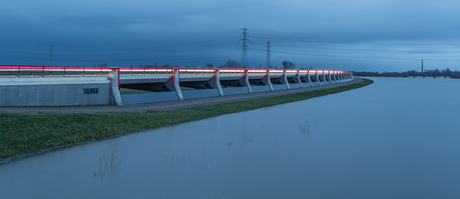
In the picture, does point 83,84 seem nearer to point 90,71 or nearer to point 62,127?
point 90,71

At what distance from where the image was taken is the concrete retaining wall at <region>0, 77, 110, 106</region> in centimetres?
2080

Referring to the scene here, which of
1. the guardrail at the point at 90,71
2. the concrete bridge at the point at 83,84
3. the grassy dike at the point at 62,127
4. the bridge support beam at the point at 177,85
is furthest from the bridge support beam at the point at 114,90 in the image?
the bridge support beam at the point at 177,85

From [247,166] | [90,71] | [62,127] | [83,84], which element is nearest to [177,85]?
[90,71]

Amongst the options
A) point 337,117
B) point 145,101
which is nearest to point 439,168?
point 337,117

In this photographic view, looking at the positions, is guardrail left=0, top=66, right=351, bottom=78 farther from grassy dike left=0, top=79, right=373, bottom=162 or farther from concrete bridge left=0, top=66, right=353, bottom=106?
grassy dike left=0, top=79, right=373, bottom=162

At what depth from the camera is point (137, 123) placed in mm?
17641

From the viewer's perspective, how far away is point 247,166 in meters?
10.7

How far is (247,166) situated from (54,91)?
55.1ft

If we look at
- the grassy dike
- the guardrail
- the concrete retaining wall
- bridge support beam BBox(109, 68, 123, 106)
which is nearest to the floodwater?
the grassy dike

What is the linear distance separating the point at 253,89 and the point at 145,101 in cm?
1937

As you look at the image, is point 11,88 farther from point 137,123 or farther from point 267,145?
point 267,145

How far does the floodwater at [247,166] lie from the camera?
8594mm

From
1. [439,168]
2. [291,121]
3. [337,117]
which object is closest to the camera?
[439,168]

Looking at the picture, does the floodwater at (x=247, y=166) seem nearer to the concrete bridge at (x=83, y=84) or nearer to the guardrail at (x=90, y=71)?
the concrete bridge at (x=83, y=84)
